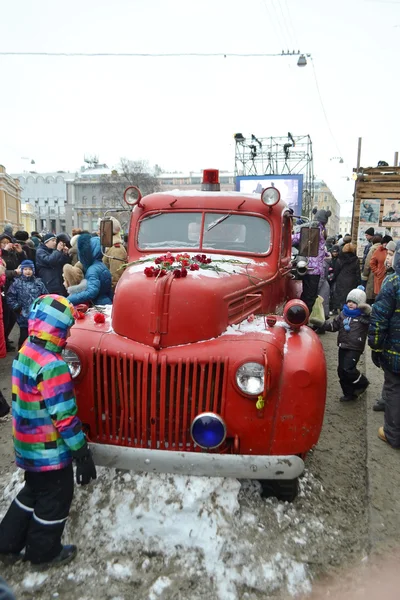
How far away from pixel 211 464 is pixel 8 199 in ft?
157

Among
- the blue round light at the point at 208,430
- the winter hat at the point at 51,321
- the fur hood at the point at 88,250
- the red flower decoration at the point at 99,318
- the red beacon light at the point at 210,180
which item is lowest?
the blue round light at the point at 208,430

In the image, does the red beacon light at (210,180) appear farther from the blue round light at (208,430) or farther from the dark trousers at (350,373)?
the blue round light at (208,430)

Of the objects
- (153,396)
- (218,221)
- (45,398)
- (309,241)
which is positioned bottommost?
(153,396)

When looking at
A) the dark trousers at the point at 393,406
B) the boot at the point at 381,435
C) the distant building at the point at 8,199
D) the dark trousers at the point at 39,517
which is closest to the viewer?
the dark trousers at the point at 39,517

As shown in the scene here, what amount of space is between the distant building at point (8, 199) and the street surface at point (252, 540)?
41.5 m

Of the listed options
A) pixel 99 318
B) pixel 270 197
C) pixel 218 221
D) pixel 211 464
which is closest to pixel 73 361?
pixel 99 318

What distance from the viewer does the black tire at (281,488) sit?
3.19 m

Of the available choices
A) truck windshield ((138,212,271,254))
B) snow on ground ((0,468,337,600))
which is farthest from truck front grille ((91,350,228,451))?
truck windshield ((138,212,271,254))

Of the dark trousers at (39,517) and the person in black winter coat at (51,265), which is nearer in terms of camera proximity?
the dark trousers at (39,517)

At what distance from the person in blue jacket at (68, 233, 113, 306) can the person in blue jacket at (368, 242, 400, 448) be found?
9.95ft

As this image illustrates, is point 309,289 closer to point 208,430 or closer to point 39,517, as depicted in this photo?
point 208,430

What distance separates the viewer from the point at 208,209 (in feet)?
14.8

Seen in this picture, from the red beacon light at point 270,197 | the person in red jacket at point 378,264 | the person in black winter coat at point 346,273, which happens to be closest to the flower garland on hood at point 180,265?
the red beacon light at point 270,197

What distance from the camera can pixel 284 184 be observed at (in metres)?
18.2
